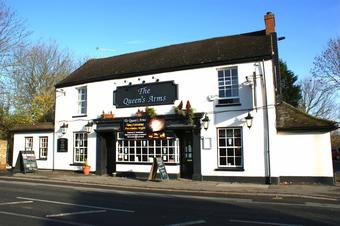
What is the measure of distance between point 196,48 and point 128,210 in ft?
46.5

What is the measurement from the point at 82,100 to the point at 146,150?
6050 millimetres

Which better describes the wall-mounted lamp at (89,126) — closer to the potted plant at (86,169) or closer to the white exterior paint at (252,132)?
the white exterior paint at (252,132)

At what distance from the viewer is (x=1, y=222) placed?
8.45 meters

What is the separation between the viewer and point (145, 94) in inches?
845

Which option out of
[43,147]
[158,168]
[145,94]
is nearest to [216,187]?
[158,168]

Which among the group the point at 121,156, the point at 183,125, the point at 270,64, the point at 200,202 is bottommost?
the point at 200,202

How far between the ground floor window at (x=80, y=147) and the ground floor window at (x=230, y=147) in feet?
29.3

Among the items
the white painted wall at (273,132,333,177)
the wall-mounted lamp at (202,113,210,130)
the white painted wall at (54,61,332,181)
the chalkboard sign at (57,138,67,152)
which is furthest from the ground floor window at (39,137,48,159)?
the white painted wall at (273,132,333,177)

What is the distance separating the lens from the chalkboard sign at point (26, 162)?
23.8 m

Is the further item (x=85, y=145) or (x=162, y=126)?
(x=85, y=145)

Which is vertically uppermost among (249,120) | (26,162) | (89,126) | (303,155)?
(89,126)

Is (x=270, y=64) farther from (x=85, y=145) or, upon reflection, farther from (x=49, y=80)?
(x=49, y=80)

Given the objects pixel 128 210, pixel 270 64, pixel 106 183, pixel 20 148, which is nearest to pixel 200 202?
pixel 128 210

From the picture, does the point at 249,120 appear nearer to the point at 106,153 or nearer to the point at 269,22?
the point at 269,22
